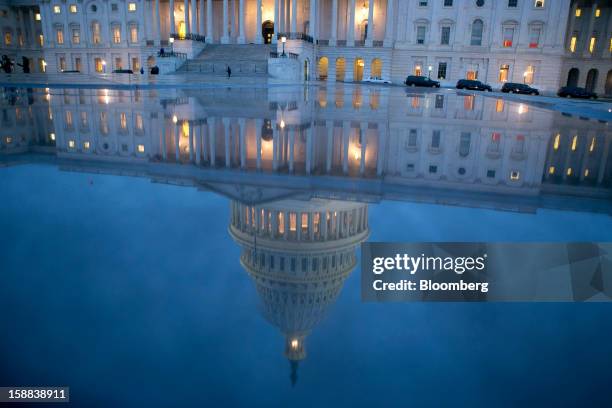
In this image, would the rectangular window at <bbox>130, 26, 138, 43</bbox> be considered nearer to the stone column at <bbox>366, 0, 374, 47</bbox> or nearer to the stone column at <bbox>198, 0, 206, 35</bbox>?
the stone column at <bbox>198, 0, 206, 35</bbox>

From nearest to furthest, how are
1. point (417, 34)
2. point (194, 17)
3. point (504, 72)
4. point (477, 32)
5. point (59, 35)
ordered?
point (477, 32) < point (504, 72) < point (417, 34) < point (194, 17) < point (59, 35)

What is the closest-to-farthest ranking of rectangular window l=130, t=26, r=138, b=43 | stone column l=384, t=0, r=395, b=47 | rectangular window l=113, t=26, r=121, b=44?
stone column l=384, t=0, r=395, b=47 → rectangular window l=130, t=26, r=138, b=43 → rectangular window l=113, t=26, r=121, b=44

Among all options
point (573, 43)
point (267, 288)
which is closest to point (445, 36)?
point (573, 43)

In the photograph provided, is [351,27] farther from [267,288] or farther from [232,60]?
[267,288]

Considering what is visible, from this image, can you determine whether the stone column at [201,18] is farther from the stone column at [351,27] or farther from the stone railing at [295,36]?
the stone column at [351,27]

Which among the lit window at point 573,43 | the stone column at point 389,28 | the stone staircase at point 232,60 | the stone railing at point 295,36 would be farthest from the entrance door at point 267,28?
the lit window at point 573,43

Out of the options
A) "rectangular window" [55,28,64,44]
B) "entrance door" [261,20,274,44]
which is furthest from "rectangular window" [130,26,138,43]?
"entrance door" [261,20,274,44]
